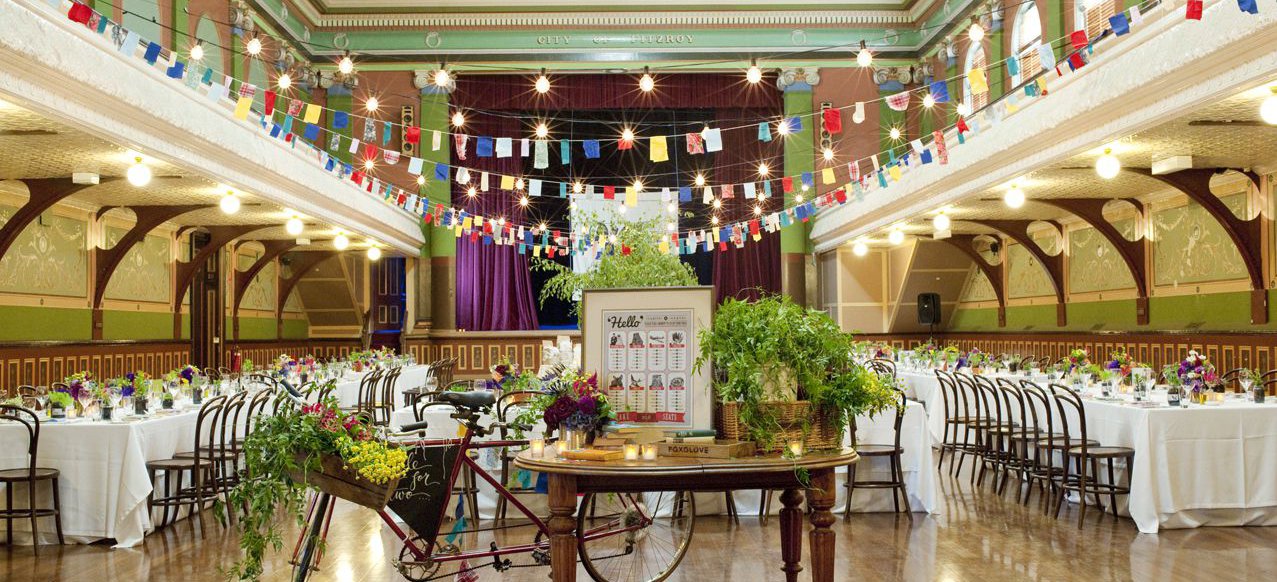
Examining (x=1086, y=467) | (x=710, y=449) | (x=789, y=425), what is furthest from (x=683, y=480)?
(x=1086, y=467)

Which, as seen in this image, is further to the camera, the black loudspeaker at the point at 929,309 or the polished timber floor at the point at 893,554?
the black loudspeaker at the point at 929,309

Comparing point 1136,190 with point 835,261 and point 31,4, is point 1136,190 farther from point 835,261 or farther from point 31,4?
point 31,4

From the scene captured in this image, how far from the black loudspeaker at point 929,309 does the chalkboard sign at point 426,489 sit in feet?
44.4

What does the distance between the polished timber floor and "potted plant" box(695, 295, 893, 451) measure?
6.62 ft

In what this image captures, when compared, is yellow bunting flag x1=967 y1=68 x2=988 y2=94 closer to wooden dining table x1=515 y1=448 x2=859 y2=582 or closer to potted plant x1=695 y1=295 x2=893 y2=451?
potted plant x1=695 y1=295 x2=893 y2=451

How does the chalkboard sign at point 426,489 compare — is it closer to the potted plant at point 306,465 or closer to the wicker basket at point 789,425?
the potted plant at point 306,465

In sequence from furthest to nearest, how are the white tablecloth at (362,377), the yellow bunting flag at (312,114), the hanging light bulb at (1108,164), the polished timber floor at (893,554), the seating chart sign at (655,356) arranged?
the white tablecloth at (362,377), the yellow bunting flag at (312,114), the hanging light bulb at (1108,164), the polished timber floor at (893,554), the seating chart sign at (655,356)

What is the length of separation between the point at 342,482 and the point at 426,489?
0.62 m

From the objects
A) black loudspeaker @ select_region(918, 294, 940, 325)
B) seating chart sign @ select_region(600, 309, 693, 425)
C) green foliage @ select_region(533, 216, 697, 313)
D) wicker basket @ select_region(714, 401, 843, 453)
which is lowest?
wicker basket @ select_region(714, 401, 843, 453)

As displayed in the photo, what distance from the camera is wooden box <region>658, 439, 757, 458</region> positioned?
131 inches

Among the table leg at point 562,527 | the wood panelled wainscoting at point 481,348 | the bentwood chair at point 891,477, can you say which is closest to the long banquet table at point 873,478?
the bentwood chair at point 891,477

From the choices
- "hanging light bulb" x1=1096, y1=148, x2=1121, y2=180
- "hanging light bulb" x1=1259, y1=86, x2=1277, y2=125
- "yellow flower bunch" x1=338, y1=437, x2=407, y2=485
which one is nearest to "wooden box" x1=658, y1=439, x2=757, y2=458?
"yellow flower bunch" x1=338, y1=437, x2=407, y2=485

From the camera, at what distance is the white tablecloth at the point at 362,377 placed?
11.9 m

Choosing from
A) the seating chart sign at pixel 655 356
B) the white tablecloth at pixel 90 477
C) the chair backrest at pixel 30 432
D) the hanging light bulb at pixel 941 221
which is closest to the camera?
the seating chart sign at pixel 655 356
